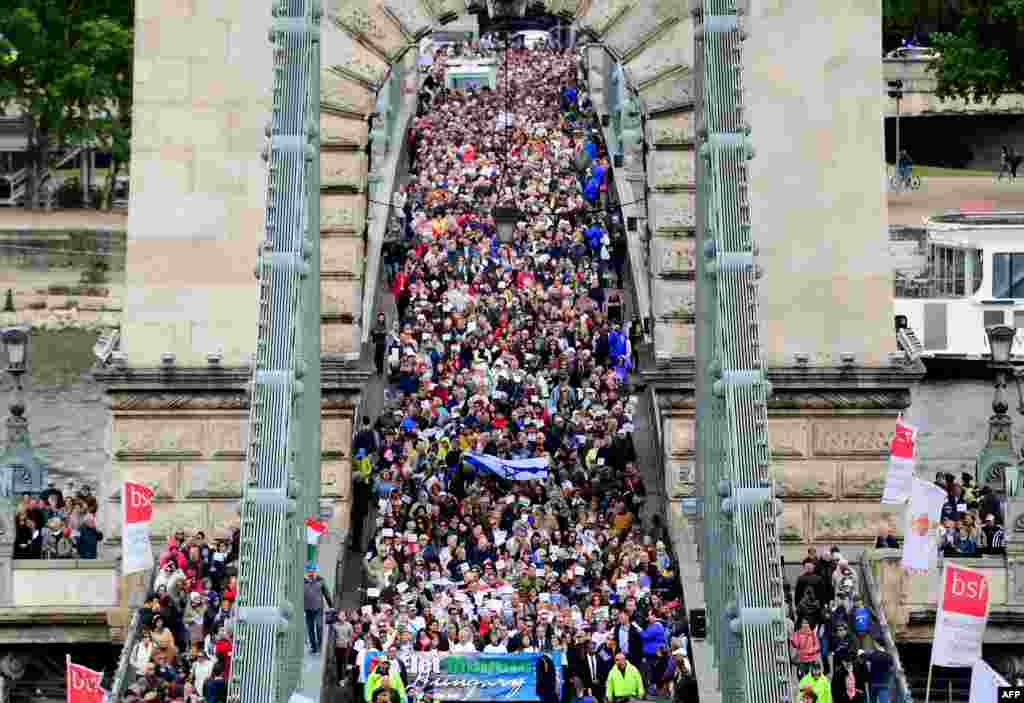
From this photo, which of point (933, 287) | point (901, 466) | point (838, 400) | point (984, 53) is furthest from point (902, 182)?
point (901, 466)

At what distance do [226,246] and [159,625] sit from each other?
882cm

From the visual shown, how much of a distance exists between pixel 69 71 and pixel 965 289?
115 feet

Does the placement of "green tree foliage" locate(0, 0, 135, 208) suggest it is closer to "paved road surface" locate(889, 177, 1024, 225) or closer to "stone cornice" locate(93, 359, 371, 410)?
"paved road surface" locate(889, 177, 1024, 225)

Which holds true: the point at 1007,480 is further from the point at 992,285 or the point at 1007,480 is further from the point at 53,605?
the point at 992,285

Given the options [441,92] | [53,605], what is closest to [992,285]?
[441,92]

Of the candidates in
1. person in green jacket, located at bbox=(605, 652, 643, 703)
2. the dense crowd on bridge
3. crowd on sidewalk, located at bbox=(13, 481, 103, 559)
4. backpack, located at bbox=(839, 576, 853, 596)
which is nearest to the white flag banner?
the dense crowd on bridge

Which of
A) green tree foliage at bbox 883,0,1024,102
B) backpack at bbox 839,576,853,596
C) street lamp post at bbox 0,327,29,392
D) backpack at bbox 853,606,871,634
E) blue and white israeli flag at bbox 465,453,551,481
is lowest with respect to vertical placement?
backpack at bbox 853,606,871,634

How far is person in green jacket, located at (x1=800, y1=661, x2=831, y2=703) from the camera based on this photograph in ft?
165

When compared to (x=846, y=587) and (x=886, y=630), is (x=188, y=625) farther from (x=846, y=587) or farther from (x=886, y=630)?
(x=886, y=630)

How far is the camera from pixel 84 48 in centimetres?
12019

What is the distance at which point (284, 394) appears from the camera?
49219mm

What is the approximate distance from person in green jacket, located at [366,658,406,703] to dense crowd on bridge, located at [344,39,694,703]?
Result: 4 cm

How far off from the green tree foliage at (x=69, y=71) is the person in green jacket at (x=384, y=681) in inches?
2641

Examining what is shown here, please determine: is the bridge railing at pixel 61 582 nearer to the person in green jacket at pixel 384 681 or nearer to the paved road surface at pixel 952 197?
the person in green jacket at pixel 384 681
